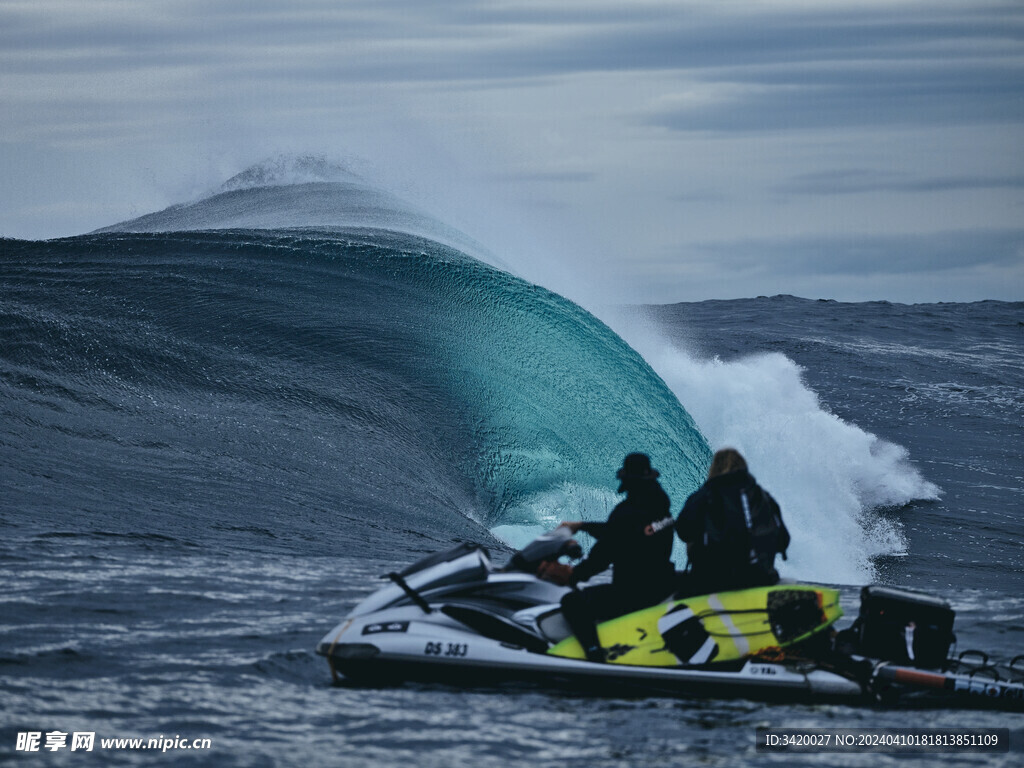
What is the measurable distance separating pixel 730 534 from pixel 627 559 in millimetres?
684

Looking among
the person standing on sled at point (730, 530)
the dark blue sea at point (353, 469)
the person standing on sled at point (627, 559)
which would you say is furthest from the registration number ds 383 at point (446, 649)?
the person standing on sled at point (730, 530)

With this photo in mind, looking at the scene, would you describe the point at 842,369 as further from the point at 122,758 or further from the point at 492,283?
→ the point at 122,758

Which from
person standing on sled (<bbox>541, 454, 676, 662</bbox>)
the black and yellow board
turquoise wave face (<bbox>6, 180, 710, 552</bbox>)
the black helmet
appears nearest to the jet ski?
the black and yellow board

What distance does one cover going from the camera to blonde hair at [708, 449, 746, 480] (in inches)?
295

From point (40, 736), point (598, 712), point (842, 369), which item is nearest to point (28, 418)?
point (40, 736)

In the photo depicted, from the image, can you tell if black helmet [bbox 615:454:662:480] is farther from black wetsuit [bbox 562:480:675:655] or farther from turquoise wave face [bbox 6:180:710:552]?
turquoise wave face [bbox 6:180:710:552]

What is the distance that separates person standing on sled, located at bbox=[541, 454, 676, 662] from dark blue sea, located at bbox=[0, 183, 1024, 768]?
0.53 metres

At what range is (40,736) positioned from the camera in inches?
243

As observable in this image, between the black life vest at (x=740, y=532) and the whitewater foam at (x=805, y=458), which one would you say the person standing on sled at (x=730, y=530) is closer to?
the black life vest at (x=740, y=532)

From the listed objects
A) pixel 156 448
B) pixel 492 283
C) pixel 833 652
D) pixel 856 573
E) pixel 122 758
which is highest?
pixel 492 283

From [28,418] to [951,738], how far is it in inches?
448

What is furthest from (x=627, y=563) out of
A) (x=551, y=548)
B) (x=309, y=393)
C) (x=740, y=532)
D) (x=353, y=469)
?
(x=309, y=393)

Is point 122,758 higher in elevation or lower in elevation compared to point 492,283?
lower

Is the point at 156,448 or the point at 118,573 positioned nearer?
the point at 118,573
